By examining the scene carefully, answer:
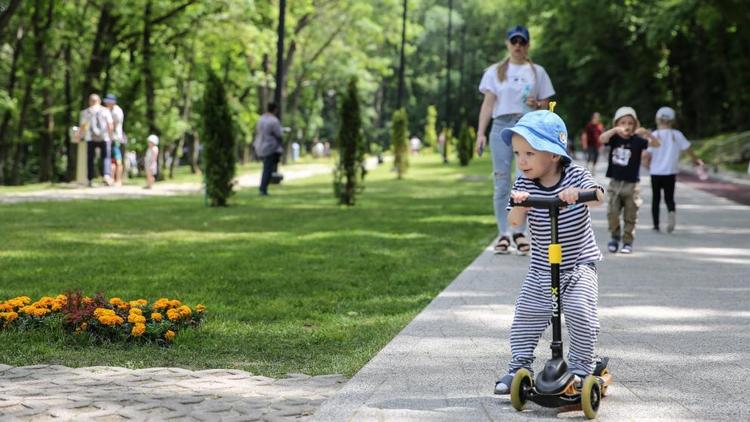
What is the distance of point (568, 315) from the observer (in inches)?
201

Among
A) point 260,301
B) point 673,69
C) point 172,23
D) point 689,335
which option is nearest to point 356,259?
point 260,301

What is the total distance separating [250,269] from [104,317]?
3834 mm

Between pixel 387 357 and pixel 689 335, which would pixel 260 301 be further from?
pixel 689 335

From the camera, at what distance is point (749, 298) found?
27.7 ft

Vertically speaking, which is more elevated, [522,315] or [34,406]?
[522,315]

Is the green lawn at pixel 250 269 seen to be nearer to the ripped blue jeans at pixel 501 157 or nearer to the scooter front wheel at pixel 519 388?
the ripped blue jeans at pixel 501 157

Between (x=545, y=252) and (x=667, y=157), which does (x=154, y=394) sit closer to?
(x=545, y=252)

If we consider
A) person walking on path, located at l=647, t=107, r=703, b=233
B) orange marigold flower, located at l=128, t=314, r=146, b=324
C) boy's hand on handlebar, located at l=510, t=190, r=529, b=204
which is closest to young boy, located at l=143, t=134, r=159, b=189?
person walking on path, located at l=647, t=107, r=703, b=233

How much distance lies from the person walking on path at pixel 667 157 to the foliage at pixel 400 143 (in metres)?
21.5

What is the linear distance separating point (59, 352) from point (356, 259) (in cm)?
517

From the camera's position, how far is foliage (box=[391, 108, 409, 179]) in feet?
119

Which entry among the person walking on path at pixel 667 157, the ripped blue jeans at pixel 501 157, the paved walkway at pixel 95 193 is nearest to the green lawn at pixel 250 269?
the ripped blue jeans at pixel 501 157

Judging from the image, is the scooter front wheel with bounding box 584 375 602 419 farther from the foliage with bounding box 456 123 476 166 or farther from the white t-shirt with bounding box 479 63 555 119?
the foliage with bounding box 456 123 476 166

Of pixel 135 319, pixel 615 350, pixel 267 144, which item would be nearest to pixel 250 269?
pixel 135 319
